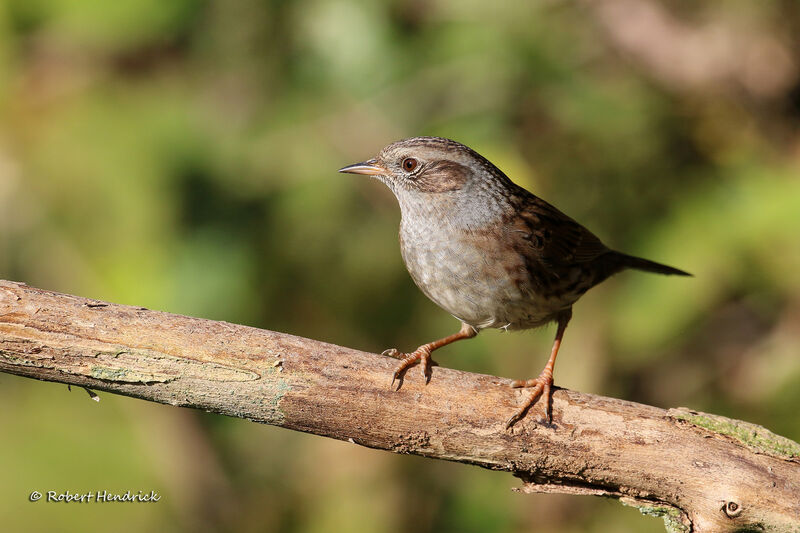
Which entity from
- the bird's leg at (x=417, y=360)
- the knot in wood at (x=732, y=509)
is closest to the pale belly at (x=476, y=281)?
the bird's leg at (x=417, y=360)

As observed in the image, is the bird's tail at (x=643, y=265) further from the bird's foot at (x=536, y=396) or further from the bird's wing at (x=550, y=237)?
the bird's foot at (x=536, y=396)

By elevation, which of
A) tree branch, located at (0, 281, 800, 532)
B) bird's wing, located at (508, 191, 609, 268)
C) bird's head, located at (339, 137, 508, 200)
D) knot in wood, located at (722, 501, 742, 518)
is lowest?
knot in wood, located at (722, 501, 742, 518)

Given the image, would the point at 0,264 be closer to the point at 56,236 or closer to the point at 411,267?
the point at 56,236

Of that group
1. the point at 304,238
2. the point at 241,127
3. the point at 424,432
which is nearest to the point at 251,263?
the point at 304,238

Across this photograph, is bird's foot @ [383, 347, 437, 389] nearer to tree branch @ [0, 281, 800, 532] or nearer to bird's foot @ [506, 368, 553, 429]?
tree branch @ [0, 281, 800, 532]

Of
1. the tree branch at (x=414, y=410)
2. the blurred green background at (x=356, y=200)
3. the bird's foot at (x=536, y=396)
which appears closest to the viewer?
the tree branch at (x=414, y=410)

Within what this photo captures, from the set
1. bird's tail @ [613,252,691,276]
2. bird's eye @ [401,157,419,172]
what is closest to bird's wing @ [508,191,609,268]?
bird's tail @ [613,252,691,276]

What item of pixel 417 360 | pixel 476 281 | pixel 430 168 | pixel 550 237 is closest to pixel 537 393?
pixel 417 360
